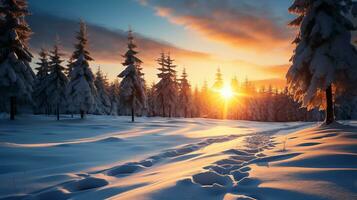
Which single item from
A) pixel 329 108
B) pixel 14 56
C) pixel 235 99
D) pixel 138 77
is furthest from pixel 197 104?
pixel 329 108

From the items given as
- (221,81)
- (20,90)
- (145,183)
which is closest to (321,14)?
(145,183)

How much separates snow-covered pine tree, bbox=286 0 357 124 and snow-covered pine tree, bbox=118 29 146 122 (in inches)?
888

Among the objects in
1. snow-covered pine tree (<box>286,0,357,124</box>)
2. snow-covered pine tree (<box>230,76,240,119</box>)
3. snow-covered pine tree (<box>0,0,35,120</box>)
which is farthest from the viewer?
snow-covered pine tree (<box>230,76,240,119</box>)

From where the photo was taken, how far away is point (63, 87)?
128 feet

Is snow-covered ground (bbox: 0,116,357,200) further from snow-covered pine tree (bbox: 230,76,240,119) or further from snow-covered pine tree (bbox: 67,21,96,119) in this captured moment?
snow-covered pine tree (bbox: 230,76,240,119)

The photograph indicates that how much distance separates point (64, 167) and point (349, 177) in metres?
7.54

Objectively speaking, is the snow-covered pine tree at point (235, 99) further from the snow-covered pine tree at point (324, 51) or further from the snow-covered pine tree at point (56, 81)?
the snow-covered pine tree at point (324, 51)

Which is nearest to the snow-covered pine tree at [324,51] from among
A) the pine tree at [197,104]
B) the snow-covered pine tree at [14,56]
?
the snow-covered pine tree at [14,56]

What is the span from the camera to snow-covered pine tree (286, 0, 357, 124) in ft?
49.3

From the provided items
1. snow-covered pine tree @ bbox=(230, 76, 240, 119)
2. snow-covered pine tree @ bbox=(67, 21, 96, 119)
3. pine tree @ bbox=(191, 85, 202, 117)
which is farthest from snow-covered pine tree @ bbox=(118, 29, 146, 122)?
pine tree @ bbox=(191, 85, 202, 117)

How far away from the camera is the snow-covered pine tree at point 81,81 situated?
3316cm

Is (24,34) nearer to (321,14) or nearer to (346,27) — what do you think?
(321,14)

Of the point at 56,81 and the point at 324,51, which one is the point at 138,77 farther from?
the point at 324,51

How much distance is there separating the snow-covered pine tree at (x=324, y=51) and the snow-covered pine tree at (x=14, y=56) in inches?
1024
